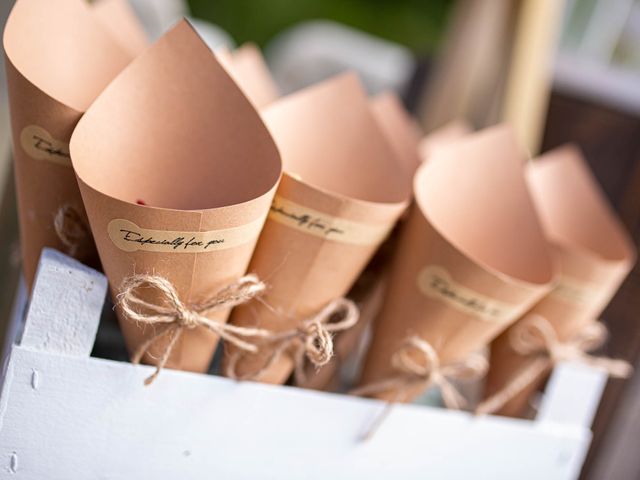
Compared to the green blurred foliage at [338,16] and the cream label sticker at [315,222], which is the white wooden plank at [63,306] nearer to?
the cream label sticker at [315,222]

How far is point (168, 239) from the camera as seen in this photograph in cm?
48

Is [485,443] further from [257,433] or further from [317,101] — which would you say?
[317,101]

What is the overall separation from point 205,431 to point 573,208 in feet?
1.67

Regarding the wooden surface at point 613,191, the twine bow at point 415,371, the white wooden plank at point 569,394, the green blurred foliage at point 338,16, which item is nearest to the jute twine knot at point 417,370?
the twine bow at point 415,371

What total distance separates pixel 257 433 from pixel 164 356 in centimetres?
13

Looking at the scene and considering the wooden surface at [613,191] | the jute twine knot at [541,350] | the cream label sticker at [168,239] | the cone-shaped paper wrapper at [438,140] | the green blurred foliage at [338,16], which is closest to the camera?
the cream label sticker at [168,239]

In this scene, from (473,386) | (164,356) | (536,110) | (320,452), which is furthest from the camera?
(536,110)

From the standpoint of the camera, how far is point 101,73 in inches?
23.3

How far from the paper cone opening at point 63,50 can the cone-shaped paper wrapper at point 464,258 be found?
0.30m

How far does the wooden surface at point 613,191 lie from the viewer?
1.19m

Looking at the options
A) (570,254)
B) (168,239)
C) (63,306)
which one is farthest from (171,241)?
(570,254)

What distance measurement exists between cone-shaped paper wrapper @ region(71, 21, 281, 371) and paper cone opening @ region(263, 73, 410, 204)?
0.28ft

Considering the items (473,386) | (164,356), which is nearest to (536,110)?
(473,386)

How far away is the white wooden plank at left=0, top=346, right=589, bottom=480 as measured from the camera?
52 cm
